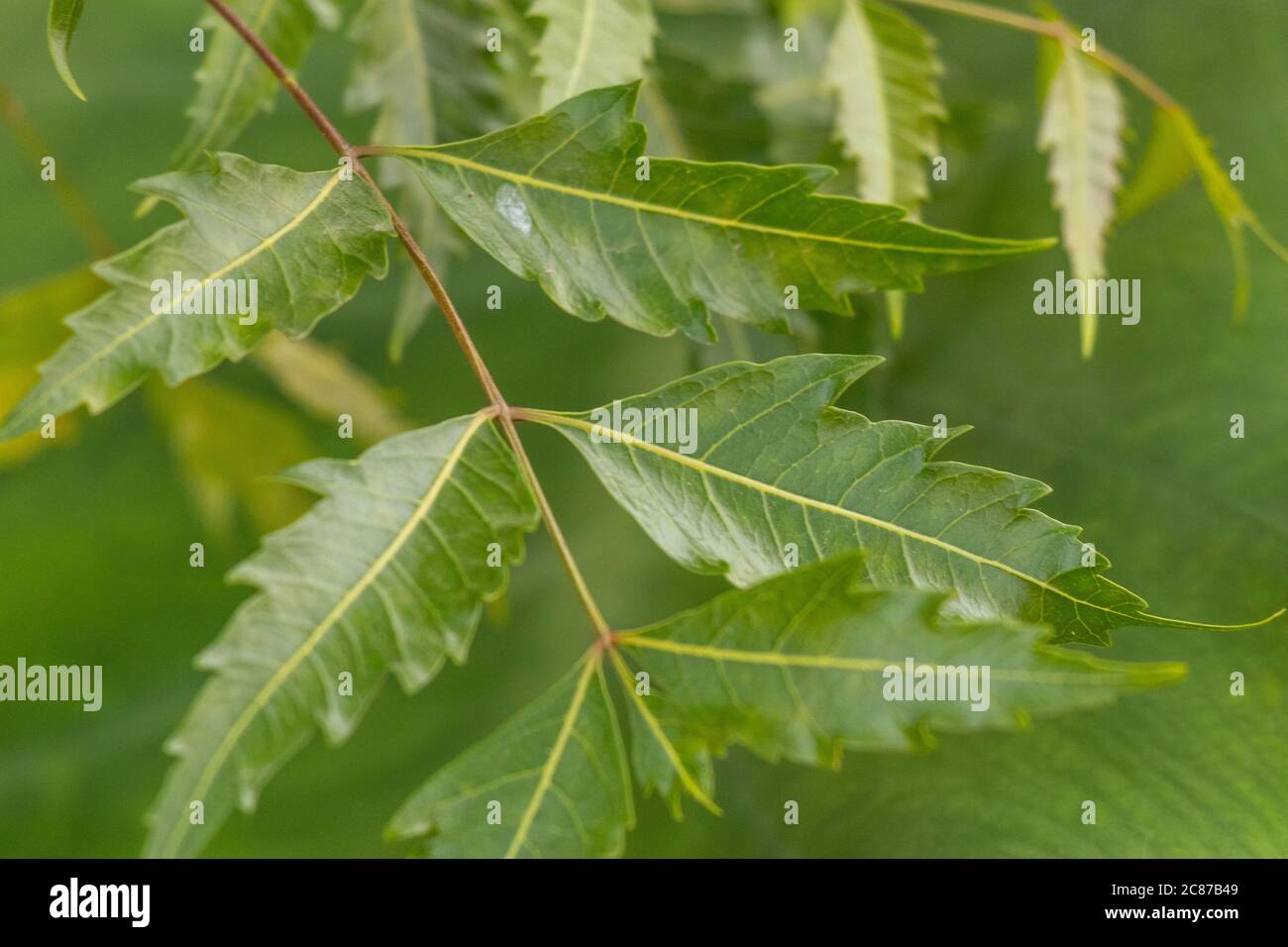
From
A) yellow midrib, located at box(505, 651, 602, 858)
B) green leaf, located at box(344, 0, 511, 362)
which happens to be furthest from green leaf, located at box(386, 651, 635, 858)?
green leaf, located at box(344, 0, 511, 362)

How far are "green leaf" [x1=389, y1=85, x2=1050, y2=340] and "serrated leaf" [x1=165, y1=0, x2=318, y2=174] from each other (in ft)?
0.20

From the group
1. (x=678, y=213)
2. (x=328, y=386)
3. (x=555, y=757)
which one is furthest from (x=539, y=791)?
(x=328, y=386)

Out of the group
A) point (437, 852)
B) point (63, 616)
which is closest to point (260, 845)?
point (63, 616)

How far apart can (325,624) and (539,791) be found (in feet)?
0.16

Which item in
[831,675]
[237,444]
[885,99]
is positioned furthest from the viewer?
[237,444]

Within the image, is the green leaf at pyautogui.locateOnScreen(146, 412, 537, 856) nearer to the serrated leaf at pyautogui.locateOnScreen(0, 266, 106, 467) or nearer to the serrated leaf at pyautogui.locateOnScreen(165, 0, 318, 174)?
the serrated leaf at pyautogui.locateOnScreen(165, 0, 318, 174)

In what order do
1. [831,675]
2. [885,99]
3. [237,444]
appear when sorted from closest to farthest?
[831,675], [885,99], [237,444]

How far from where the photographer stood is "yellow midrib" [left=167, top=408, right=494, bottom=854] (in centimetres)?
16

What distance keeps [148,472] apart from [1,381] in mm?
182

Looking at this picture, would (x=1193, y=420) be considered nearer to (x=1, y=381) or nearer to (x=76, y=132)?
(x=1, y=381)

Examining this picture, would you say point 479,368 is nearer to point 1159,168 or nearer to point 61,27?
point 61,27

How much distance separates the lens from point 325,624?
0.17 meters

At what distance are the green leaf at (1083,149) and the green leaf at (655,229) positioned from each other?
7 centimetres

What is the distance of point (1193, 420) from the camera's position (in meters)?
0.32
